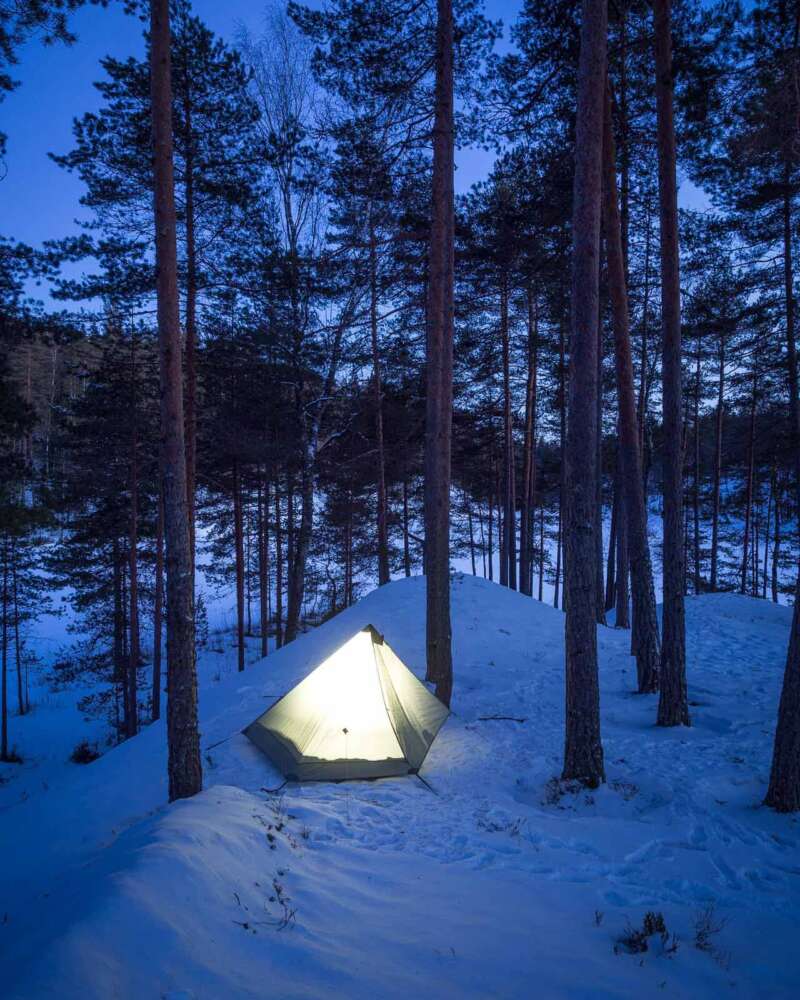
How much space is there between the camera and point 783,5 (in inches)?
248

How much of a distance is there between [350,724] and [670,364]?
6.77 metres

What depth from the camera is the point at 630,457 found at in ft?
28.2

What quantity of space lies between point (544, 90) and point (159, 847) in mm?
10536

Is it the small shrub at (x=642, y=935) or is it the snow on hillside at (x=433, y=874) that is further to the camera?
the small shrub at (x=642, y=935)

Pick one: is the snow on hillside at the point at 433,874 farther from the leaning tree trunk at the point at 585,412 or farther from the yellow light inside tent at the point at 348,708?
the leaning tree trunk at the point at 585,412

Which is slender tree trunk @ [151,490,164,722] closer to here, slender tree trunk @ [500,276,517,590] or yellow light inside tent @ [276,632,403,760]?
yellow light inside tent @ [276,632,403,760]

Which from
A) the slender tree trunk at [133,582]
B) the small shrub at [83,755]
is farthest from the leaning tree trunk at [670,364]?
the small shrub at [83,755]

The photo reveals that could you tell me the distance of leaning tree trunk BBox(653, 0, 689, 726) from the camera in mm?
6887

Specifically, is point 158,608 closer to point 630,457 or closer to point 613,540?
point 630,457

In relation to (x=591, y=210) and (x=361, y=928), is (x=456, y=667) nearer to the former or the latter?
(x=361, y=928)

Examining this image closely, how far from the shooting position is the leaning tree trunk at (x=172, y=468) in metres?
5.19

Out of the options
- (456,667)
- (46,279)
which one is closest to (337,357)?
(46,279)

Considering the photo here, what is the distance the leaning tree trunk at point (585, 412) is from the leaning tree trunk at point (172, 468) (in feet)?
13.9

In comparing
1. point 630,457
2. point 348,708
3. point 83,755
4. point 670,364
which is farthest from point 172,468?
point 83,755
